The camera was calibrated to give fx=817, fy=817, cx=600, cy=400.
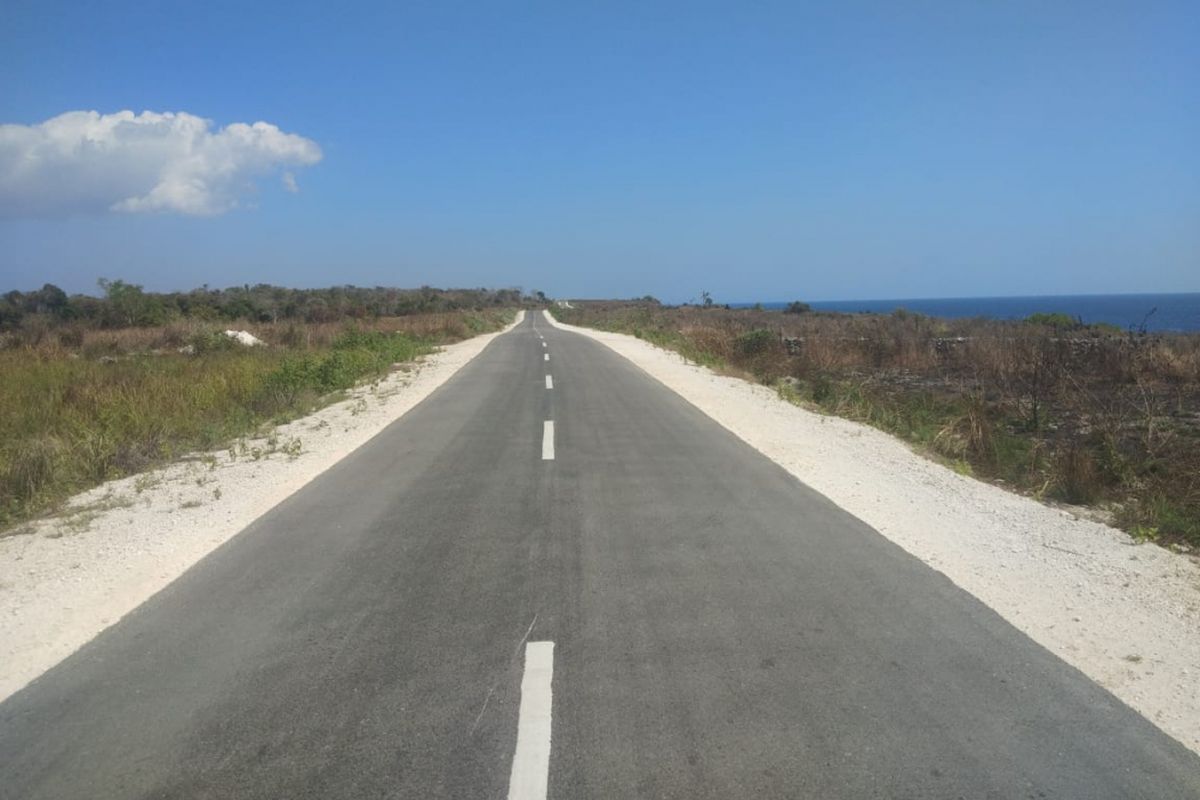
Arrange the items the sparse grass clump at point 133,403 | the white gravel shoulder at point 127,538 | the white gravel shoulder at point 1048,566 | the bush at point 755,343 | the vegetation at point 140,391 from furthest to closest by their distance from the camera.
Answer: the bush at point 755,343 < the vegetation at point 140,391 < the sparse grass clump at point 133,403 < the white gravel shoulder at point 127,538 < the white gravel shoulder at point 1048,566

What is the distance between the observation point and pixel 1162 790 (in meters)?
3.51

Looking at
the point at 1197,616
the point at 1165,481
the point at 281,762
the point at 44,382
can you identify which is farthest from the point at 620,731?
the point at 44,382

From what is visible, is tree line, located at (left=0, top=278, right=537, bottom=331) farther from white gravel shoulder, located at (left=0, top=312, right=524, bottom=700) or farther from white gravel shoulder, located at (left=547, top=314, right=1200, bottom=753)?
white gravel shoulder, located at (left=547, top=314, right=1200, bottom=753)

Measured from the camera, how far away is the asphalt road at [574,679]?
3.58m

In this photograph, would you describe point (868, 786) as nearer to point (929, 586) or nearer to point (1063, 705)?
point (1063, 705)

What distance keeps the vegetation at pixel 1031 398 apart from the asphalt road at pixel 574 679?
419cm

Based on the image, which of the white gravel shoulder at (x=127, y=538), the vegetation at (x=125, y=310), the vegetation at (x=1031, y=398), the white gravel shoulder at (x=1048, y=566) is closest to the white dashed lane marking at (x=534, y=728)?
the white gravel shoulder at (x=127, y=538)

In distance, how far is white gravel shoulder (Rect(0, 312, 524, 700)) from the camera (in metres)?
5.30

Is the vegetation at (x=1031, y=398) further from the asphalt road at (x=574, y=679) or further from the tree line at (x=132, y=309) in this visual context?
the tree line at (x=132, y=309)

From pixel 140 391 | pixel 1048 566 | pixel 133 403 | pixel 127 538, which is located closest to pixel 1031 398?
pixel 1048 566

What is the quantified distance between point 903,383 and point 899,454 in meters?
11.4

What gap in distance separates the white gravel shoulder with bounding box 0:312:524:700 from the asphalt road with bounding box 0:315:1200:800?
0.90 feet

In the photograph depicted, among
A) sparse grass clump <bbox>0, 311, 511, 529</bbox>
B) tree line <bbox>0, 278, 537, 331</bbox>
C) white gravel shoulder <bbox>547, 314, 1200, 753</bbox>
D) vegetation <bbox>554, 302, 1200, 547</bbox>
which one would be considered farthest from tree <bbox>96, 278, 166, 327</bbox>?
white gravel shoulder <bbox>547, 314, 1200, 753</bbox>

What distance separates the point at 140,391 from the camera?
15.2 meters
